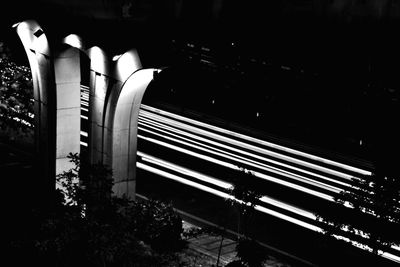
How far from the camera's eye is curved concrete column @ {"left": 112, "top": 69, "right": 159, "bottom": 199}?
21.5 metres

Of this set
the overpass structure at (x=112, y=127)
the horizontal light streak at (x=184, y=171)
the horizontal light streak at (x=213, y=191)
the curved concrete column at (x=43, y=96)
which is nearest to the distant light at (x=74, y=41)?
the overpass structure at (x=112, y=127)

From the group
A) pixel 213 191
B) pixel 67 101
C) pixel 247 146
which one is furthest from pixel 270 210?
pixel 247 146

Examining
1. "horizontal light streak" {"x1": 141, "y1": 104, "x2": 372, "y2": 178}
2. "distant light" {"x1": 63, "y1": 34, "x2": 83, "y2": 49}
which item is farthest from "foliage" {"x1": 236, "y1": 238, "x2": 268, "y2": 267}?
"horizontal light streak" {"x1": 141, "y1": 104, "x2": 372, "y2": 178}

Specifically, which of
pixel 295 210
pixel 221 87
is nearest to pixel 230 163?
pixel 295 210

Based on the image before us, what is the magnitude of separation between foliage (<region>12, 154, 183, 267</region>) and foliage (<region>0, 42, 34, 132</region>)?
39.9 feet

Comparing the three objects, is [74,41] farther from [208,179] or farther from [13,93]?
[208,179]

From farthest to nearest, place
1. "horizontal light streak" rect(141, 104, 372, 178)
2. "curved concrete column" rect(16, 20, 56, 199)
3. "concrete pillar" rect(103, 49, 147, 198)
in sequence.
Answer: "horizontal light streak" rect(141, 104, 372, 178) < "curved concrete column" rect(16, 20, 56, 199) < "concrete pillar" rect(103, 49, 147, 198)

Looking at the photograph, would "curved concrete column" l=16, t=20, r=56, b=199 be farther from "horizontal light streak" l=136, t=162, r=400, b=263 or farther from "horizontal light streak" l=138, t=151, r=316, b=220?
"horizontal light streak" l=138, t=151, r=316, b=220

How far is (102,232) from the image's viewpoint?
14.7 metres

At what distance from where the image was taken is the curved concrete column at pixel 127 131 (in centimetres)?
2152

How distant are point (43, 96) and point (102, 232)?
1049cm

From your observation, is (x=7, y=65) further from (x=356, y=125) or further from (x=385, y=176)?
(x=356, y=125)

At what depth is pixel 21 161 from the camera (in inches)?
1180

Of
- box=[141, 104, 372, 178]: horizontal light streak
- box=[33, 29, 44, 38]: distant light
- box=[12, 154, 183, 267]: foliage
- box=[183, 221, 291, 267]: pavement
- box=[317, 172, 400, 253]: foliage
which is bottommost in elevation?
box=[141, 104, 372, 178]: horizontal light streak
